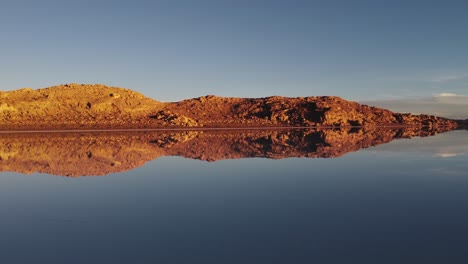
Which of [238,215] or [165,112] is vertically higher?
[165,112]

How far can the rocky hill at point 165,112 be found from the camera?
98.8 m

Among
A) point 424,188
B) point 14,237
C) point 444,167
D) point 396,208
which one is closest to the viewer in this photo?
point 14,237

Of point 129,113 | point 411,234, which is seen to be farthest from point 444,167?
point 129,113

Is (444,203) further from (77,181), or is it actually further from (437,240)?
(77,181)

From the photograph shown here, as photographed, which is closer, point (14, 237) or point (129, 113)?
point (14, 237)

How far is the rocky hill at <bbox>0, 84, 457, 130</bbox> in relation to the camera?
98.8 meters

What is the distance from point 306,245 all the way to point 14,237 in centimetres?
606

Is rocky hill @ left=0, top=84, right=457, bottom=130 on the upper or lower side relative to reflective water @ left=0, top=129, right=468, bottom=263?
upper

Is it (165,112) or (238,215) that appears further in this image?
(165,112)

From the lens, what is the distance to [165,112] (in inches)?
4707

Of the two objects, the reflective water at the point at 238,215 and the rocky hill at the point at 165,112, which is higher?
the rocky hill at the point at 165,112

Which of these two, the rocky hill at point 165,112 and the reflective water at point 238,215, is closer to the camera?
the reflective water at point 238,215

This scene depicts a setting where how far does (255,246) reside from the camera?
23.6 ft

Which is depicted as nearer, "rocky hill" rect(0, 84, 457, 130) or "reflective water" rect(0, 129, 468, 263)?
"reflective water" rect(0, 129, 468, 263)
